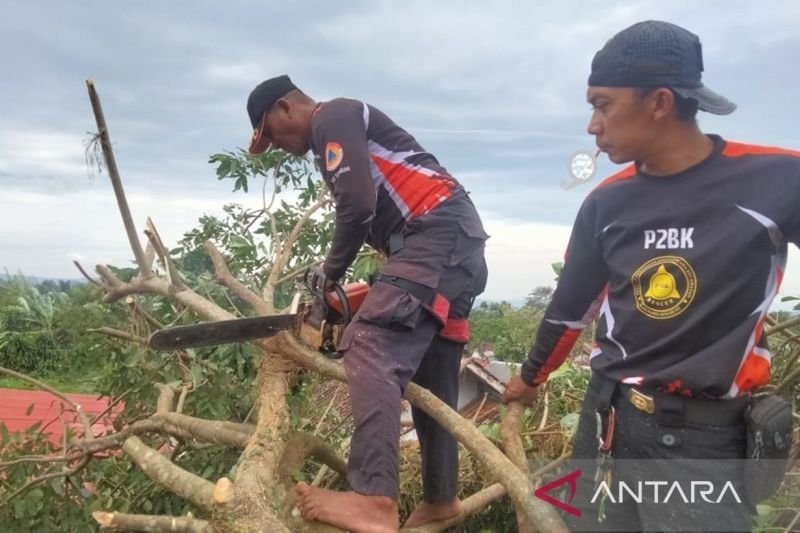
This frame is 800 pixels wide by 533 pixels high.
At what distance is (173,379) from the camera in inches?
133

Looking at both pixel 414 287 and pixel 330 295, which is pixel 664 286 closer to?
pixel 414 287

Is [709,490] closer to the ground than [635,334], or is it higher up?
closer to the ground

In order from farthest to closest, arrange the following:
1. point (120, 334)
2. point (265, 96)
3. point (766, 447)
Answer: point (120, 334), point (265, 96), point (766, 447)

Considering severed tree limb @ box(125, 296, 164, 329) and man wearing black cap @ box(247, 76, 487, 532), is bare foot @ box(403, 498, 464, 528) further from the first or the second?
severed tree limb @ box(125, 296, 164, 329)

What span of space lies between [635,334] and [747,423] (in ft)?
1.04

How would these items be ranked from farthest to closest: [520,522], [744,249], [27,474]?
[27,474], [520,522], [744,249]

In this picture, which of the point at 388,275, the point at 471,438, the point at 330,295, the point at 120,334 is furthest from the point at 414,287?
the point at 120,334

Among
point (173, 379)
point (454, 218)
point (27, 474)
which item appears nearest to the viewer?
point (454, 218)

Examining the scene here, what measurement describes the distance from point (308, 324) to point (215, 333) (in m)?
0.33

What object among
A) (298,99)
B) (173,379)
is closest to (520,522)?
(298,99)

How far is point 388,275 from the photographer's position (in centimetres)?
214

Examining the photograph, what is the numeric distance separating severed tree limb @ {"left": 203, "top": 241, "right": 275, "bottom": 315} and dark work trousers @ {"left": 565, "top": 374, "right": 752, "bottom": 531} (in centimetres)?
143

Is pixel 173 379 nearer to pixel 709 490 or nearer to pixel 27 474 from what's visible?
pixel 27 474

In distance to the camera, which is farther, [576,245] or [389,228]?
[389,228]
